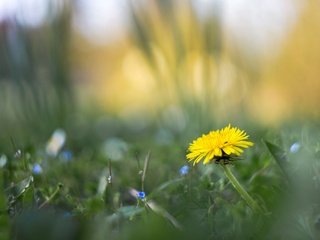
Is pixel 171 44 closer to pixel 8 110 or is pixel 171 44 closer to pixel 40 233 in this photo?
pixel 8 110

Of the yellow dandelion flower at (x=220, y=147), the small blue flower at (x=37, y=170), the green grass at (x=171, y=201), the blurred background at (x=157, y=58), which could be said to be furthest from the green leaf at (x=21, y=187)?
the blurred background at (x=157, y=58)

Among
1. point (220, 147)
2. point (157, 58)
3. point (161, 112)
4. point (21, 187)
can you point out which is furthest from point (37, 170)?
point (161, 112)

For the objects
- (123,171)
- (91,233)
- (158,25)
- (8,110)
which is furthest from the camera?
(8,110)

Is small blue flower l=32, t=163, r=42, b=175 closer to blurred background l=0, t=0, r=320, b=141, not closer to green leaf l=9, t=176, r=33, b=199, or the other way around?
green leaf l=9, t=176, r=33, b=199

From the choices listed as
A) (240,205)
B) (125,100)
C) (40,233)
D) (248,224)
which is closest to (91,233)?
(40,233)

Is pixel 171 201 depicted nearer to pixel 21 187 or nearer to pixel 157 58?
pixel 21 187

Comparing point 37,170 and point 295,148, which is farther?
point 37,170

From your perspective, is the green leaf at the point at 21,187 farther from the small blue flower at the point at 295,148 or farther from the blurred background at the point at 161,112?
the small blue flower at the point at 295,148

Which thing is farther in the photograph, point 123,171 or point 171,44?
point 171,44

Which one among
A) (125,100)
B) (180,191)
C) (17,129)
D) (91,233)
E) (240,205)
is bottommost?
(91,233)
